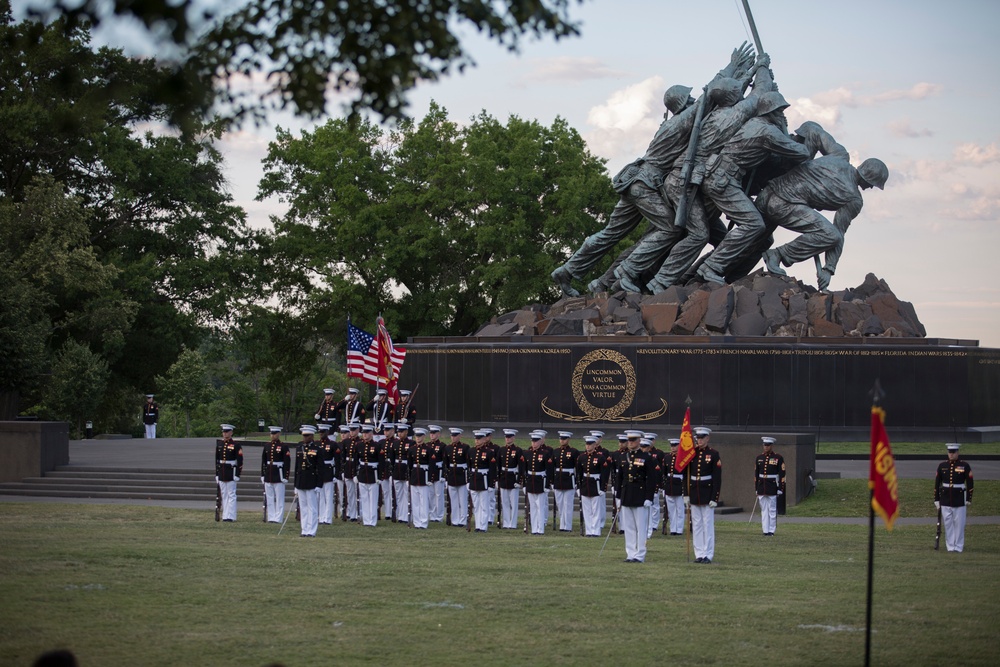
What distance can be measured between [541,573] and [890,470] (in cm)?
629

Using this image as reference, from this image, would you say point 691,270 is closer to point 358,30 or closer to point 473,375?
point 473,375

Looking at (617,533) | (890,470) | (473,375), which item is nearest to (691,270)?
(473,375)

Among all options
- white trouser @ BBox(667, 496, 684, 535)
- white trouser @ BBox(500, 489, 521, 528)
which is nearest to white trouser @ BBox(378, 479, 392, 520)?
white trouser @ BBox(500, 489, 521, 528)

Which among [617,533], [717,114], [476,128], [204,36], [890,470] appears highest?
[476,128]

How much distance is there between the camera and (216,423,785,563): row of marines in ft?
66.6

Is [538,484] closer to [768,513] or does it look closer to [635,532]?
[768,513]

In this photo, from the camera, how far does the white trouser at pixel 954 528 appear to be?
18.2 m

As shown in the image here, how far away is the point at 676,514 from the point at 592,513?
1654mm

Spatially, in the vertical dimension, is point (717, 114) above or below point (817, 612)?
above

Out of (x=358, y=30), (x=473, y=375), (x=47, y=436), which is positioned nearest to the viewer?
(x=358, y=30)

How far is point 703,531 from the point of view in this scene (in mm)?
16656

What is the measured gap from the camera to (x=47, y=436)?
96.7 feet

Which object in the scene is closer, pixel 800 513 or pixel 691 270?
pixel 800 513

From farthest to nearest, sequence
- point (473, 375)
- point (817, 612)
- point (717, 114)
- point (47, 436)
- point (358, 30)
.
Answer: point (717, 114) < point (473, 375) < point (47, 436) < point (817, 612) < point (358, 30)
